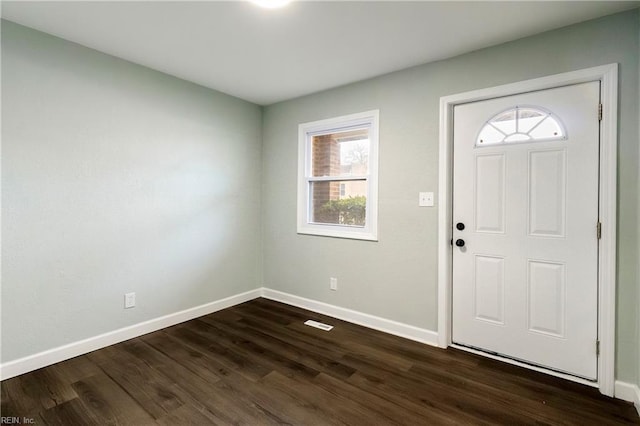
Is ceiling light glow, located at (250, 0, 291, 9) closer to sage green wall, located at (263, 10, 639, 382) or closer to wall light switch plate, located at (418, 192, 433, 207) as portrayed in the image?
sage green wall, located at (263, 10, 639, 382)

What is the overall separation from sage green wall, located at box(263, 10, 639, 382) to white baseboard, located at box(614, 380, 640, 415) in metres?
0.04

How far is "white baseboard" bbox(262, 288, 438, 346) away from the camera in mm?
2668

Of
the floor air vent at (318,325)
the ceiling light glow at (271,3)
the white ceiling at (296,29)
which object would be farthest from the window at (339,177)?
the ceiling light glow at (271,3)

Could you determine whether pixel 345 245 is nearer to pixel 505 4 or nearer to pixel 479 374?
pixel 479 374

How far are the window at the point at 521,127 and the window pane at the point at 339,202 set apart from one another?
3.90 ft

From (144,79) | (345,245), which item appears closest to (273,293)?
(345,245)

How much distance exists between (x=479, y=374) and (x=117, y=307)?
2.95 m

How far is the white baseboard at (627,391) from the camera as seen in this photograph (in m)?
1.84

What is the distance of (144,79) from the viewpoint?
9.00 feet

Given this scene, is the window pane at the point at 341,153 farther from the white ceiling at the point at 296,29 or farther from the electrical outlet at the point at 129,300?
the electrical outlet at the point at 129,300

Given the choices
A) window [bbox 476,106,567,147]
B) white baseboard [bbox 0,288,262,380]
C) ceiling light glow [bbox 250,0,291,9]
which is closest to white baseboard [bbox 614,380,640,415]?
window [bbox 476,106,567,147]

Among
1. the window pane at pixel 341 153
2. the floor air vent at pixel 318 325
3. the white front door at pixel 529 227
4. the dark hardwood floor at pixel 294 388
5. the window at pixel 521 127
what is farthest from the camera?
the window pane at pixel 341 153

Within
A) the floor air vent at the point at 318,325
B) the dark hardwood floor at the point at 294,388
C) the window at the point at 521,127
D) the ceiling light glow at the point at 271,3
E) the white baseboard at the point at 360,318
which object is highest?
the ceiling light glow at the point at 271,3

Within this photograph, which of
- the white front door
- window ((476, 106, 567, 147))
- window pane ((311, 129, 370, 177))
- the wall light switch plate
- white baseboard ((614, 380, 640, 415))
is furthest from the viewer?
window pane ((311, 129, 370, 177))
